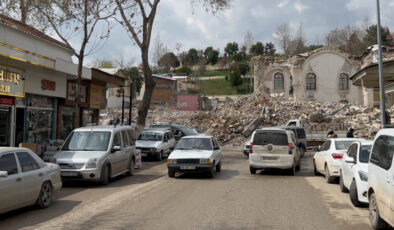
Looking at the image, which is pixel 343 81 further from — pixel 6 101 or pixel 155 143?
pixel 6 101

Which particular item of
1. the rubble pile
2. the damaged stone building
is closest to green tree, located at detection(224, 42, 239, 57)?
the damaged stone building

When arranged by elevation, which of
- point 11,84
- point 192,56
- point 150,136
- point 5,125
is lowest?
point 150,136

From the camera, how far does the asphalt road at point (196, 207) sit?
7.42 metres

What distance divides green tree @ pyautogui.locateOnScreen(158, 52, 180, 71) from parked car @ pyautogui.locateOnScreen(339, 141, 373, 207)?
83.3 m

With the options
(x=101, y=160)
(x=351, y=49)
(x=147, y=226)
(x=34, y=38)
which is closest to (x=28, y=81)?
(x=34, y=38)

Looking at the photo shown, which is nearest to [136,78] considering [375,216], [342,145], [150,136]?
[150,136]

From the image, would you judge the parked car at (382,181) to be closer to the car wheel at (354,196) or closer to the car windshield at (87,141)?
the car wheel at (354,196)

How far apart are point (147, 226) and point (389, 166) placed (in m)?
4.16

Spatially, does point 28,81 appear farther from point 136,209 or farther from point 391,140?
point 391,140

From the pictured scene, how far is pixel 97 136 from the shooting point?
14.0m

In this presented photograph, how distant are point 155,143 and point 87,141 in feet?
29.2

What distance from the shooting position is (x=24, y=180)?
819cm

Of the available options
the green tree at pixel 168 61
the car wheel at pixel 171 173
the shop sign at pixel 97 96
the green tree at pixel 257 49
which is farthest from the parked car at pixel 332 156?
the green tree at pixel 257 49

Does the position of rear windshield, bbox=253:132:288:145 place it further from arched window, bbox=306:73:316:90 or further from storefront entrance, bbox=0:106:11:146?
arched window, bbox=306:73:316:90
